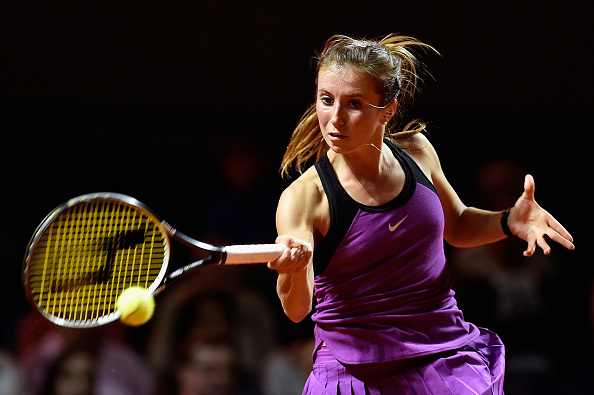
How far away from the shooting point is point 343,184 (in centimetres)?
193

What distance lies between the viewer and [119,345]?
3.39 meters

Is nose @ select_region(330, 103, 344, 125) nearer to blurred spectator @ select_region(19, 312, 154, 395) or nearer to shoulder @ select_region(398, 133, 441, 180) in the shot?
shoulder @ select_region(398, 133, 441, 180)

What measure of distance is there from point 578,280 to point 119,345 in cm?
222

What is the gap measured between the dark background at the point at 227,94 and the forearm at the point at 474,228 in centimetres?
166

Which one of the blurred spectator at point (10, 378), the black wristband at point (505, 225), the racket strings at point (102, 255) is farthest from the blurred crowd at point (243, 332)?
the black wristband at point (505, 225)

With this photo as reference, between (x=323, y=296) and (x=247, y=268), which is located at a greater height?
Result: (x=323, y=296)

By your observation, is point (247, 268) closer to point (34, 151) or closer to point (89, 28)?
point (34, 151)

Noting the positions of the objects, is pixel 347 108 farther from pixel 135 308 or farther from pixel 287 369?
pixel 287 369

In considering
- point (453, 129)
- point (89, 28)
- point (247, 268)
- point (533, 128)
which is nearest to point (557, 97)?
point (533, 128)

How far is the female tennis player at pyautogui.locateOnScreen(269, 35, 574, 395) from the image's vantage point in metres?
1.83

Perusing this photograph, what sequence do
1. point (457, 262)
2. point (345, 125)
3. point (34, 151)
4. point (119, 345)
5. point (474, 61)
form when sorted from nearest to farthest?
1. point (345, 125)
2. point (119, 345)
3. point (457, 262)
4. point (34, 151)
5. point (474, 61)

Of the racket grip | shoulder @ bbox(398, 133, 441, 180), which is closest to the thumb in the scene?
shoulder @ bbox(398, 133, 441, 180)

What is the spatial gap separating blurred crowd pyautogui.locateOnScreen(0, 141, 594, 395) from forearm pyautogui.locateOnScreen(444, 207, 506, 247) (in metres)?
1.39

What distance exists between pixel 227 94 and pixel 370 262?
2651 millimetres
